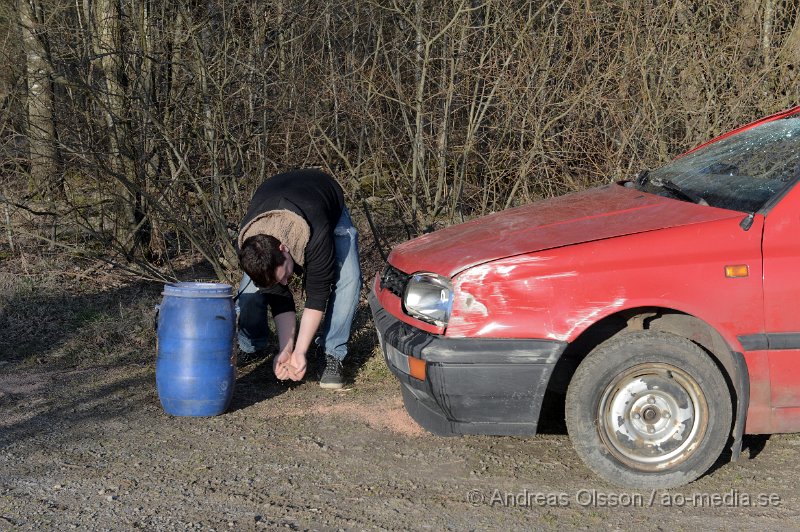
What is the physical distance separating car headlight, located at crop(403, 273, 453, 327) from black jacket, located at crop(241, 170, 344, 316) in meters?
0.98

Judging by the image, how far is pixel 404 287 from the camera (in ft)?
14.6

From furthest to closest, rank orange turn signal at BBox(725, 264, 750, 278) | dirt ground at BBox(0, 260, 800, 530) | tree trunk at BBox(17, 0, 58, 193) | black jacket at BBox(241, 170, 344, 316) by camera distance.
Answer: tree trunk at BBox(17, 0, 58, 193) → black jacket at BBox(241, 170, 344, 316) → orange turn signal at BBox(725, 264, 750, 278) → dirt ground at BBox(0, 260, 800, 530)

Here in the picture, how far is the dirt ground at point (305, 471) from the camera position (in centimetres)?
383

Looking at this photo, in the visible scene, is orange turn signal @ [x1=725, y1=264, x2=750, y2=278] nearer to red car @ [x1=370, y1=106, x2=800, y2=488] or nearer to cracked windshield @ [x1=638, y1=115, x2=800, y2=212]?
red car @ [x1=370, y1=106, x2=800, y2=488]

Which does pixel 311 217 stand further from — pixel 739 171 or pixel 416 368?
pixel 739 171

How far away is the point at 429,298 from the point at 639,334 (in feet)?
3.21

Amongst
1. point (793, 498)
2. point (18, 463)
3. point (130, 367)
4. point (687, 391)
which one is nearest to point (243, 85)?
Answer: point (130, 367)

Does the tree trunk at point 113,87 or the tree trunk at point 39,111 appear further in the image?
the tree trunk at point 39,111

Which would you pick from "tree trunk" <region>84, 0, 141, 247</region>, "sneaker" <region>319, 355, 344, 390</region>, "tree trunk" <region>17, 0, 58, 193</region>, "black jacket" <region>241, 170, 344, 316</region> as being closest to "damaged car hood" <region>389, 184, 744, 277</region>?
"black jacket" <region>241, 170, 344, 316</region>

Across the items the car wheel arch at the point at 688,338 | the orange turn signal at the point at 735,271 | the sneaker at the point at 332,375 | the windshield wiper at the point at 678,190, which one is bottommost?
the sneaker at the point at 332,375

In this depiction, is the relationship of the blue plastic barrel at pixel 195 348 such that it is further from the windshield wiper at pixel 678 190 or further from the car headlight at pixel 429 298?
the windshield wiper at pixel 678 190

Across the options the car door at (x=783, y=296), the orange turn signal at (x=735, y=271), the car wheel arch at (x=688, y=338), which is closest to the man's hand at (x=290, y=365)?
the car wheel arch at (x=688, y=338)

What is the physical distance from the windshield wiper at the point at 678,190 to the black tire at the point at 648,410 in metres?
0.78

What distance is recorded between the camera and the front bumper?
3996 millimetres
